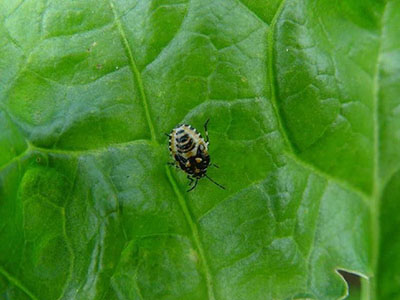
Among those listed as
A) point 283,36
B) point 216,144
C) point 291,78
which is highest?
point 283,36

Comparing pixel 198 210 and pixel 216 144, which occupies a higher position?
pixel 216 144

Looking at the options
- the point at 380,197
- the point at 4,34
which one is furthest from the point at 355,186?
the point at 4,34

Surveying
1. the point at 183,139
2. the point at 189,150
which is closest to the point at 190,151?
the point at 189,150

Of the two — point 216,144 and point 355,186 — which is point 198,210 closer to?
point 216,144

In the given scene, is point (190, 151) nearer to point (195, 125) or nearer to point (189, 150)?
point (189, 150)
